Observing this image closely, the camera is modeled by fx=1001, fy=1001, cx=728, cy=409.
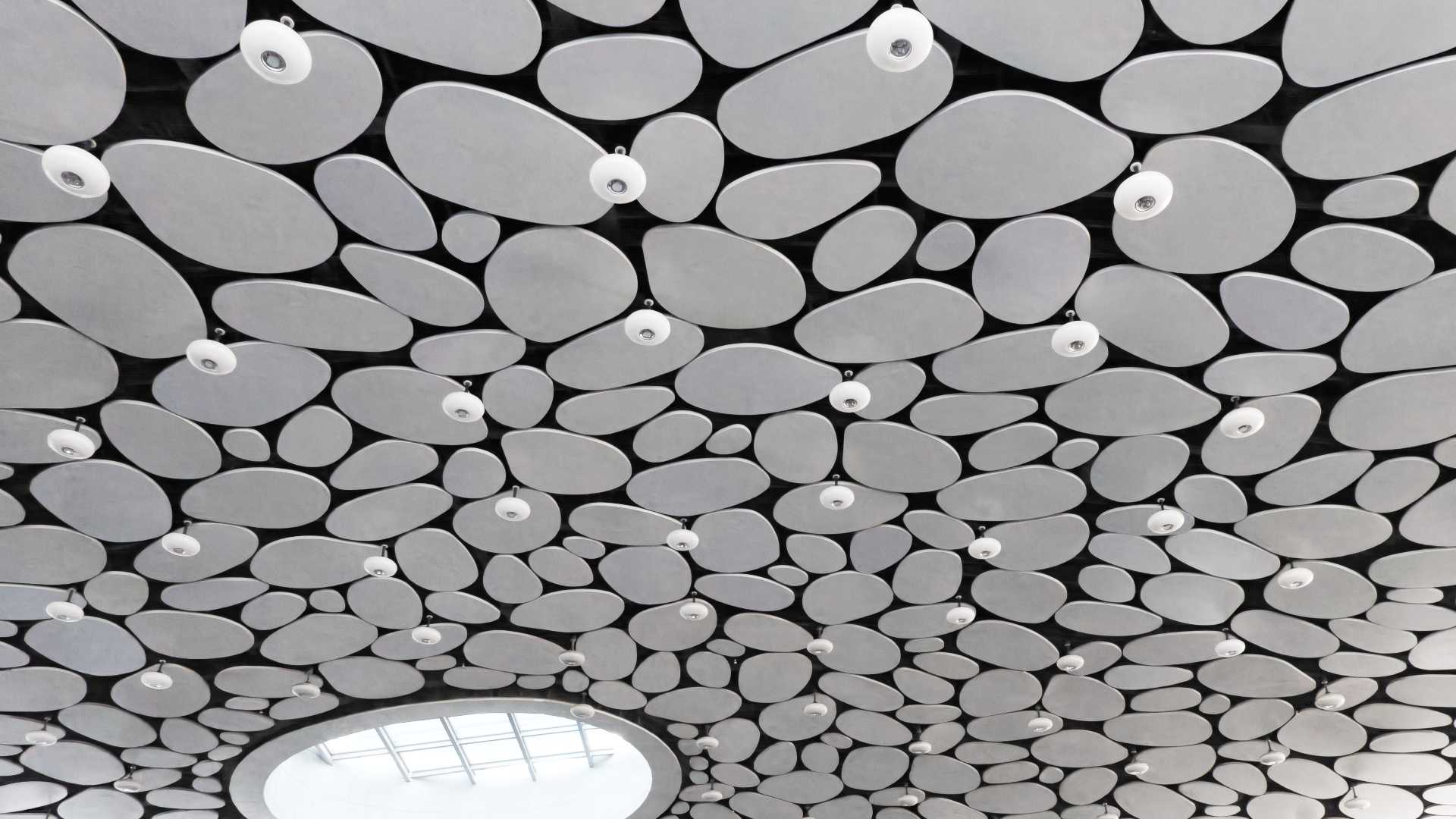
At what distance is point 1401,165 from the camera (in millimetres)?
7270

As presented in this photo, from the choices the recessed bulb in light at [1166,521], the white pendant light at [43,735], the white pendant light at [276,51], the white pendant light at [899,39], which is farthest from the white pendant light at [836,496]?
the white pendant light at [43,735]

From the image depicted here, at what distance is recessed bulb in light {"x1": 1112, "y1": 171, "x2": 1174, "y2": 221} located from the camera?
720cm

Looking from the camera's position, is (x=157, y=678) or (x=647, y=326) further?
(x=157, y=678)

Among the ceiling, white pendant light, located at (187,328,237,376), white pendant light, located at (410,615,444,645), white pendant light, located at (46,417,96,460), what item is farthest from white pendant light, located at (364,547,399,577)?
white pendant light, located at (187,328,237,376)

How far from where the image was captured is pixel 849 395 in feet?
31.0

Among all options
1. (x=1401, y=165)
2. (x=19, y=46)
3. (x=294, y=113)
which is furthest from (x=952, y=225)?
(x=19, y=46)

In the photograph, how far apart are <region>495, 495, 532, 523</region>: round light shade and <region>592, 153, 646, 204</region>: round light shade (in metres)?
4.63

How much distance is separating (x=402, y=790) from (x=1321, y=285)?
790 inches

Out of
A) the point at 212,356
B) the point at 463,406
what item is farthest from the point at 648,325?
the point at 212,356

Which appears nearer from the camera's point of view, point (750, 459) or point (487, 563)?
point (750, 459)

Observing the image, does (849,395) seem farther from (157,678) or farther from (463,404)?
(157,678)

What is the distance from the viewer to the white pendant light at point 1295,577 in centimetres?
1147

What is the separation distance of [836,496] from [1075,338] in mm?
3277

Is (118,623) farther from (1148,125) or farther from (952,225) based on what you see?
(1148,125)
